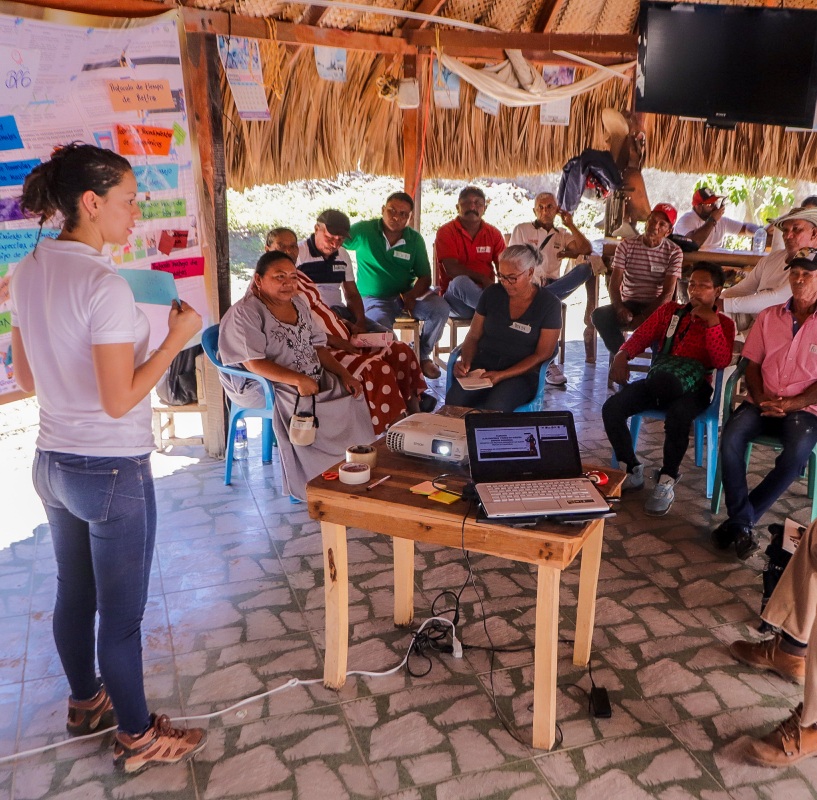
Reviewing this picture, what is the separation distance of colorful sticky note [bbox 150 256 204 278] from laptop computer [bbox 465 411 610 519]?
7.82 feet

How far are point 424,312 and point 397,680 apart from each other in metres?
3.35

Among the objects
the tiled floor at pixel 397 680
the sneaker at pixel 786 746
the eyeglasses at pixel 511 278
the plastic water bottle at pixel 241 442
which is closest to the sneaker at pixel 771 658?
the tiled floor at pixel 397 680

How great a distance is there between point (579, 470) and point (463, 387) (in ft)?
5.28

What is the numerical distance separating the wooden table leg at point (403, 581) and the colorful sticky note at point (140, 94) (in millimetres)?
2497

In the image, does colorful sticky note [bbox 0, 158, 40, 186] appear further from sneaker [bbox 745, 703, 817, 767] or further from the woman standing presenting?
sneaker [bbox 745, 703, 817, 767]

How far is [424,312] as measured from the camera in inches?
223

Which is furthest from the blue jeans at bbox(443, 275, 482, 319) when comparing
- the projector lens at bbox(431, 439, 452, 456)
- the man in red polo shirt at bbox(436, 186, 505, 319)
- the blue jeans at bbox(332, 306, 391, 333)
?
the projector lens at bbox(431, 439, 452, 456)

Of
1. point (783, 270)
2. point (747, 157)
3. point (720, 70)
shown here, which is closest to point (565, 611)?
point (783, 270)

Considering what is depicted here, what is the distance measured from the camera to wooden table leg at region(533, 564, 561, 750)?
2.28m

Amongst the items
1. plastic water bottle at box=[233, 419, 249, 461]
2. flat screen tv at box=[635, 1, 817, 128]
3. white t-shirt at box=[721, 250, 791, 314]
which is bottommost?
plastic water bottle at box=[233, 419, 249, 461]

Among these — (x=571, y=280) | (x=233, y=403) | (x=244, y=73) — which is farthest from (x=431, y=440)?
(x=571, y=280)

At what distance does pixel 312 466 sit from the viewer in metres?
3.99

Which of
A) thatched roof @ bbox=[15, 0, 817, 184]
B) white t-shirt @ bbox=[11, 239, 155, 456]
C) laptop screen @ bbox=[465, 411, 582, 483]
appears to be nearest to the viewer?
white t-shirt @ bbox=[11, 239, 155, 456]

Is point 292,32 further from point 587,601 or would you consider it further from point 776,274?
point 587,601
